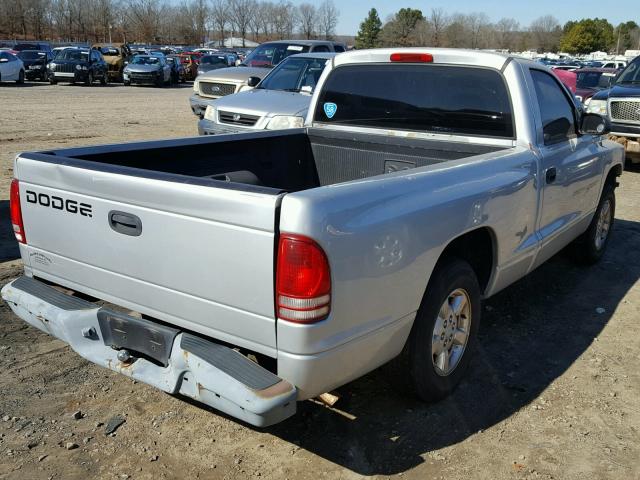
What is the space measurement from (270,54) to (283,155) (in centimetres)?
1148

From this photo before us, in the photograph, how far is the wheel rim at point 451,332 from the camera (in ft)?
12.1

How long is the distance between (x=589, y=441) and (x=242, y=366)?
6.59ft

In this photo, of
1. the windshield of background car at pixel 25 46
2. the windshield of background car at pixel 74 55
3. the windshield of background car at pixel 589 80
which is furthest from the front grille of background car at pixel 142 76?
the windshield of background car at pixel 589 80

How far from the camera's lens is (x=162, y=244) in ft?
9.85

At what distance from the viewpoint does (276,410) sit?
107 inches

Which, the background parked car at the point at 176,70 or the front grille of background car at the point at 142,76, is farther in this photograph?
the background parked car at the point at 176,70

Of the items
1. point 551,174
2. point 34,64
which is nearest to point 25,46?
point 34,64

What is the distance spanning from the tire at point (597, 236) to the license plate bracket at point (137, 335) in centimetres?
450

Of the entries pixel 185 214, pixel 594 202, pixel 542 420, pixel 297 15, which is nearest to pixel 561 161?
pixel 594 202

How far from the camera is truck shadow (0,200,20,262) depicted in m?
6.01

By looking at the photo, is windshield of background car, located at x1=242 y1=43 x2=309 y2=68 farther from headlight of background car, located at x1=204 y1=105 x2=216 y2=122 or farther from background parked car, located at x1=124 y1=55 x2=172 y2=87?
background parked car, located at x1=124 y1=55 x2=172 y2=87

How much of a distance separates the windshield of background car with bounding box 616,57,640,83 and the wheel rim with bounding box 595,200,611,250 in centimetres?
724

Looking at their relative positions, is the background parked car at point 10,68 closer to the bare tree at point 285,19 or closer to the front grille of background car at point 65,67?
the front grille of background car at point 65,67

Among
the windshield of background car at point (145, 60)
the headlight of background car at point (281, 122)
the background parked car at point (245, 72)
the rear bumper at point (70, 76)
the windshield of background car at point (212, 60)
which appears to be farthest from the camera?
the windshield of background car at point (145, 60)
